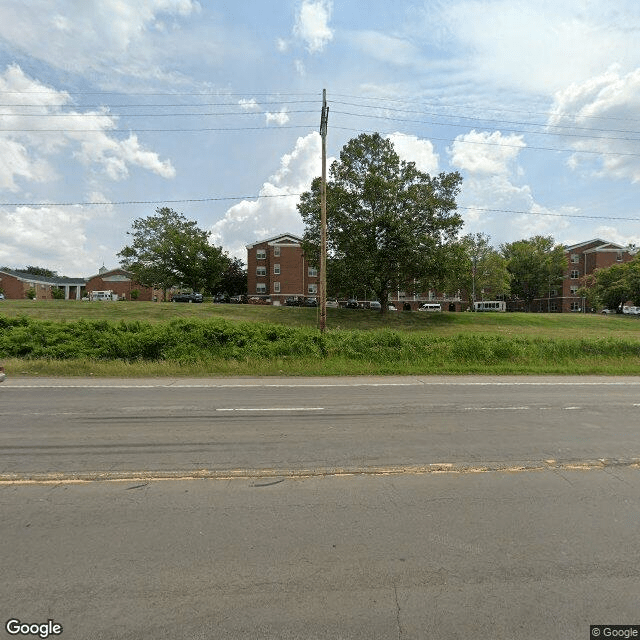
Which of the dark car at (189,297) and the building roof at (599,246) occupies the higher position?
the building roof at (599,246)

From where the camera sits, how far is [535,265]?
8625 centimetres

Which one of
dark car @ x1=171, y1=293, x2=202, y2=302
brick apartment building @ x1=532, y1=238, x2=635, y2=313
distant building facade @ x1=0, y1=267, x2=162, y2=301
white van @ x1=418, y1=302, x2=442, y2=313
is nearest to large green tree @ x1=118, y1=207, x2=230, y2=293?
dark car @ x1=171, y1=293, x2=202, y2=302

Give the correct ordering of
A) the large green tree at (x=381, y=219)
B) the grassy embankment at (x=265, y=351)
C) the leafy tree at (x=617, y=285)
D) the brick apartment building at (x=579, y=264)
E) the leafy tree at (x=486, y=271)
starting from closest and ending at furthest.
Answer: the grassy embankment at (x=265, y=351) < the large green tree at (x=381, y=219) < the leafy tree at (x=617, y=285) < the leafy tree at (x=486, y=271) < the brick apartment building at (x=579, y=264)

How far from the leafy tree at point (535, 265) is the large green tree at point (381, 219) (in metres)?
51.4

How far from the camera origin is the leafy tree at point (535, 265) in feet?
278

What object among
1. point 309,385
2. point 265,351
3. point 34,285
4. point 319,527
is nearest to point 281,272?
point 34,285

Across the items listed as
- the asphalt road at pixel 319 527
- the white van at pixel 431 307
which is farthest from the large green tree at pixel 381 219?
the white van at pixel 431 307

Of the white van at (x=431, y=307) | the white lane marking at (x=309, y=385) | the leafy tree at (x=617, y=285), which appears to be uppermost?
the leafy tree at (x=617, y=285)

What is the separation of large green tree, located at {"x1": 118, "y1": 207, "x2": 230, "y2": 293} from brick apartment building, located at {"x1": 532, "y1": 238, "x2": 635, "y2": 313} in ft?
221

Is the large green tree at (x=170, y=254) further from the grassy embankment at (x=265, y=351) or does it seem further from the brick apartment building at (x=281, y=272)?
the grassy embankment at (x=265, y=351)

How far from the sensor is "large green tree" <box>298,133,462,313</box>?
37031 millimetres

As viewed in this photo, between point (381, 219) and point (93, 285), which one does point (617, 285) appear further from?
point (93, 285)

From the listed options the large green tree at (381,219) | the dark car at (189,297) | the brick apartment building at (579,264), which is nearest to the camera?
the large green tree at (381,219)

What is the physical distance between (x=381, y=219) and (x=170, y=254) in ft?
110
